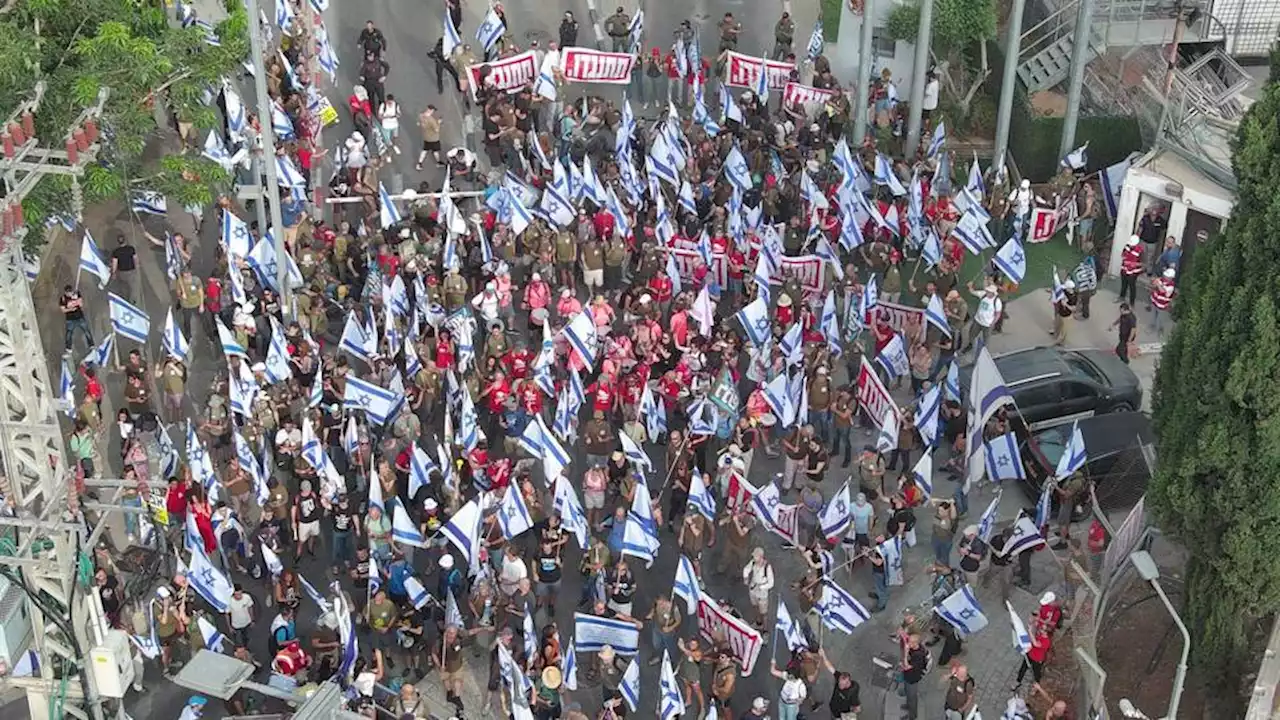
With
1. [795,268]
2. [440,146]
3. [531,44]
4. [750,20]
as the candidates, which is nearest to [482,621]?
[795,268]

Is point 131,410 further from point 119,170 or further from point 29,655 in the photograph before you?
point 29,655

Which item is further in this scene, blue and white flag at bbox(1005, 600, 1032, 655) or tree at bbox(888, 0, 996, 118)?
tree at bbox(888, 0, 996, 118)

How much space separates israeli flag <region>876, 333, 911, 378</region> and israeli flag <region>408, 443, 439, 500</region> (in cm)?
844

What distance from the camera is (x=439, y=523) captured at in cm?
2912

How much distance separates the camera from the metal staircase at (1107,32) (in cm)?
4178

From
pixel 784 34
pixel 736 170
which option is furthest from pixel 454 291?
pixel 784 34

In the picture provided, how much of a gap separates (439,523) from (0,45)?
10.3 m

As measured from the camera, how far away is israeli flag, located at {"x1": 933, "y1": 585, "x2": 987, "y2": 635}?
27062 millimetres

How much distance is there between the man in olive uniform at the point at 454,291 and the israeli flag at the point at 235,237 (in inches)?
143

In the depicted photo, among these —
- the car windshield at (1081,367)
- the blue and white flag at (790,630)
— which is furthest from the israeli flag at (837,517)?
the car windshield at (1081,367)

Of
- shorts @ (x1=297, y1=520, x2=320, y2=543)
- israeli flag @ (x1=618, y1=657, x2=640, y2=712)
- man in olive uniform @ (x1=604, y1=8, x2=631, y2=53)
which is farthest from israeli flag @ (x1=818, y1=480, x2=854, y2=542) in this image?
man in olive uniform @ (x1=604, y1=8, x2=631, y2=53)

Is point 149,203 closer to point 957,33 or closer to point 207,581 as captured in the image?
point 207,581

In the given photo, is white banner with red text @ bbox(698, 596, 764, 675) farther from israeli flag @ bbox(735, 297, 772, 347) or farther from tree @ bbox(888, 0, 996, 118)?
tree @ bbox(888, 0, 996, 118)

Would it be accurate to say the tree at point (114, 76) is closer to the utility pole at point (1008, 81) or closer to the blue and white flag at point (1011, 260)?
the blue and white flag at point (1011, 260)
